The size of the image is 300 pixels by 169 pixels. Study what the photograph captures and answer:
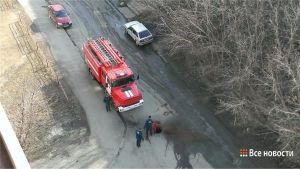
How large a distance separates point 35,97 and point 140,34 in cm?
908

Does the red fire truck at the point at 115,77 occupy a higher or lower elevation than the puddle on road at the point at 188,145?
higher

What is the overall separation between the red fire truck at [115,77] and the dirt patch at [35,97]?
2362 millimetres

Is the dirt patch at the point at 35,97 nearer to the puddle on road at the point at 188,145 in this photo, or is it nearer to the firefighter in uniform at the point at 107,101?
the firefighter in uniform at the point at 107,101

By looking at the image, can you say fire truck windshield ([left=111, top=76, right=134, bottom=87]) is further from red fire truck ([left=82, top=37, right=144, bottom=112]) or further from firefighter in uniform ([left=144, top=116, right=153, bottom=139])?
firefighter in uniform ([left=144, top=116, right=153, bottom=139])

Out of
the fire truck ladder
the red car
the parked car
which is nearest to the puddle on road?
the fire truck ladder

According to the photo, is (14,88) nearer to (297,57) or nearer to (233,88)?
(233,88)

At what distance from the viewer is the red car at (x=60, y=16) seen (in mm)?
32969

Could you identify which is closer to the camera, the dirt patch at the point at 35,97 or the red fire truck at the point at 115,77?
the dirt patch at the point at 35,97

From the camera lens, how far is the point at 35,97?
1045 inches

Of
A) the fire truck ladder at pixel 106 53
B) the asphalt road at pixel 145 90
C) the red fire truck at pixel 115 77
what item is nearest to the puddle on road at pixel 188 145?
the asphalt road at pixel 145 90

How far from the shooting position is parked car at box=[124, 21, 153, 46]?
30.4 meters

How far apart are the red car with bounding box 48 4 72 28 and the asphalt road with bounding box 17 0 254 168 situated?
1.88ft

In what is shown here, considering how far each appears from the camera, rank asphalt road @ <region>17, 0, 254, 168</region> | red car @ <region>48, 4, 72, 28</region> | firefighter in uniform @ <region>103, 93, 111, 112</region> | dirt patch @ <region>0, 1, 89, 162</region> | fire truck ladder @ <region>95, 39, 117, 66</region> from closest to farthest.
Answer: asphalt road @ <region>17, 0, 254, 168</region> → dirt patch @ <region>0, 1, 89, 162</region> → firefighter in uniform @ <region>103, 93, 111, 112</region> → fire truck ladder @ <region>95, 39, 117, 66</region> → red car @ <region>48, 4, 72, 28</region>

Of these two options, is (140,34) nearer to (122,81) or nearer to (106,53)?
(106,53)
